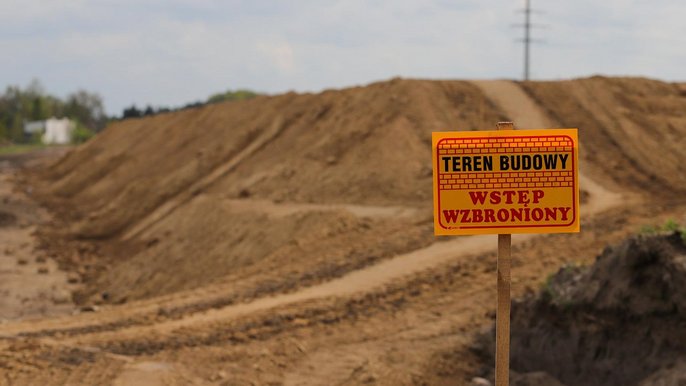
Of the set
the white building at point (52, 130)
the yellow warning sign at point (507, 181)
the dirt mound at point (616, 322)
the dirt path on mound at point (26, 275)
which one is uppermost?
the white building at point (52, 130)

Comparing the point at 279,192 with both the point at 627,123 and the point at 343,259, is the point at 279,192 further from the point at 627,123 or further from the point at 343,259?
the point at 627,123

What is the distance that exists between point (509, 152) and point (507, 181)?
0.15 metres

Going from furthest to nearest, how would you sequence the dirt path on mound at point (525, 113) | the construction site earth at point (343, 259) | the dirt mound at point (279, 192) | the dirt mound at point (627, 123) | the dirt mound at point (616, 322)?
the dirt mound at point (627, 123)
the dirt path on mound at point (525, 113)
the dirt mound at point (279, 192)
the construction site earth at point (343, 259)
the dirt mound at point (616, 322)

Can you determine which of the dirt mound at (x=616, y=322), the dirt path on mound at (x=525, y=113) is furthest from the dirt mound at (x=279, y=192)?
the dirt mound at (x=616, y=322)

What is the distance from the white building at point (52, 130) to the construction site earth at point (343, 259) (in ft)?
231

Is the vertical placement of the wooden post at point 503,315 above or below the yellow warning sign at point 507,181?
below

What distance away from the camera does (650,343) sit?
6840 millimetres

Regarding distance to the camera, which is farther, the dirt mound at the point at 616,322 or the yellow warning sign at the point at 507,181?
the dirt mound at the point at 616,322

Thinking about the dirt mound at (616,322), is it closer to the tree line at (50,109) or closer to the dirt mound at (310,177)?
the dirt mound at (310,177)

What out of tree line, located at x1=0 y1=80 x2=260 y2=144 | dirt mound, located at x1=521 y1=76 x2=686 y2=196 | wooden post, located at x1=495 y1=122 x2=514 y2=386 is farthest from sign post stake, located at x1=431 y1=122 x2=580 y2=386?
tree line, located at x1=0 y1=80 x2=260 y2=144

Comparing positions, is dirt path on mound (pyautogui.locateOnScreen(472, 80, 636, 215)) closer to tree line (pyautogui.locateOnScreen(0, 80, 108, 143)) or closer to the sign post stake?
the sign post stake

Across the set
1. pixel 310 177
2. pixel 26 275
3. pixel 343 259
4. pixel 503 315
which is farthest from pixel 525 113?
pixel 503 315

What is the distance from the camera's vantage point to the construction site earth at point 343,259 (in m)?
7.61

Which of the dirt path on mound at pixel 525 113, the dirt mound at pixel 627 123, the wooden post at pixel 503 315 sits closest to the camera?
the wooden post at pixel 503 315
